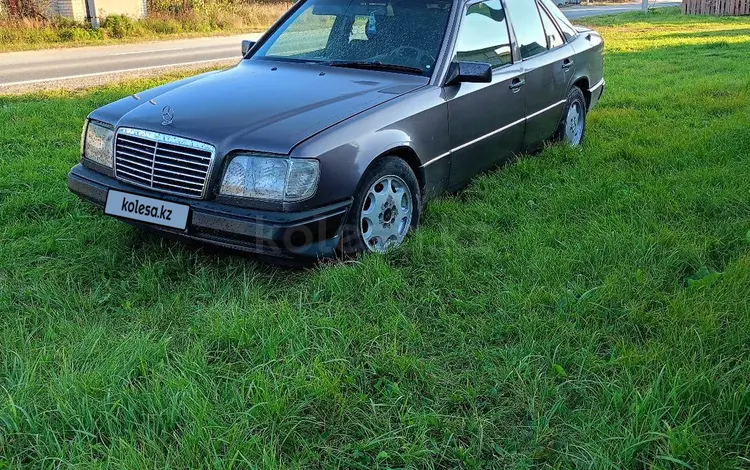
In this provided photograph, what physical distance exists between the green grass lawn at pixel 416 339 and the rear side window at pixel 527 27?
1.13 metres

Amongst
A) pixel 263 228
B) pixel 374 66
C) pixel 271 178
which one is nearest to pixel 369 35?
pixel 374 66

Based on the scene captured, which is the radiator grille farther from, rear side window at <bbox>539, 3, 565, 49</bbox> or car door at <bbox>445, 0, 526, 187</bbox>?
rear side window at <bbox>539, 3, 565, 49</bbox>

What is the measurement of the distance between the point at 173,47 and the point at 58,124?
34.2ft

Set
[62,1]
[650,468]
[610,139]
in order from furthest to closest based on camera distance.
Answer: [62,1] → [610,139] → [650,468]

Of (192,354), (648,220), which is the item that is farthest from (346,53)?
(192,354)

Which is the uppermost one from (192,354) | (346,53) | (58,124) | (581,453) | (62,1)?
(62,1)

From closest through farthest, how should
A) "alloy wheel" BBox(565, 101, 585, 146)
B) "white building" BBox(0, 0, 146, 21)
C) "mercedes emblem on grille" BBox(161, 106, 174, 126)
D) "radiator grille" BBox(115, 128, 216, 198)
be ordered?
1. "radiator grille" BBox(115, 128, 216, 198)
2. "mercedes emblem on grille" BBox(161, 106, 174, 126)
3. "alloy wheel" BBox(565, 101, 585, 146)
4. "white building" BBox(0, 0, 146, 21)

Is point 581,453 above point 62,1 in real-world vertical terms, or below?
below

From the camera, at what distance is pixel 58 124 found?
23.2ft

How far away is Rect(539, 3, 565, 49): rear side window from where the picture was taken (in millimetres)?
5723

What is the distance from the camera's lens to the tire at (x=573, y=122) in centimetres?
604

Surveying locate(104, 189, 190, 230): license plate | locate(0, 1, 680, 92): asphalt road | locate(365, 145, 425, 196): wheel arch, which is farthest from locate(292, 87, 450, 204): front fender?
locate(0, 1, 680, 92): asphalt road

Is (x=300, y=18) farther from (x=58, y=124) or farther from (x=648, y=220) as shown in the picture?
(x=58, y=124)

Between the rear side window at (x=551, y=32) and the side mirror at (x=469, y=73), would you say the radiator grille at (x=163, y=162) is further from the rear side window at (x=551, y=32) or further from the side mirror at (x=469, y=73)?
the rear side window at (x=551, y=32)
